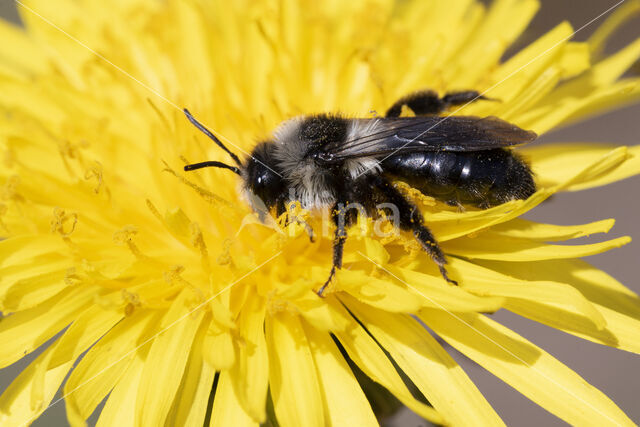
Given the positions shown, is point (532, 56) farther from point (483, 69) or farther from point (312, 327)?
point (312, 327)

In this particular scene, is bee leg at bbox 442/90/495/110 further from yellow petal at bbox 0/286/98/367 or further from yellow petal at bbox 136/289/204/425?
yellow petal at bbox 0/286/98/367

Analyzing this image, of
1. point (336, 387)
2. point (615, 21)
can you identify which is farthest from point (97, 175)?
point (615, 21)

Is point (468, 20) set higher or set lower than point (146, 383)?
higher

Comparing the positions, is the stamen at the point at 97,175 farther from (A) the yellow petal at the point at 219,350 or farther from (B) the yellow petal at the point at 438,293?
(B) the yellow petal at the point at 438,293

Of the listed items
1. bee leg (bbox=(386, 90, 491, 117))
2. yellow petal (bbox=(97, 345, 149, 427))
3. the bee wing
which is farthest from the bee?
yellow petal (bbox=(97, 345, 149, 427))

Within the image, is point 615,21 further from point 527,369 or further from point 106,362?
point 106,362

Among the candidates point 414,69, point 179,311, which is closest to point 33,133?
point 179,311
